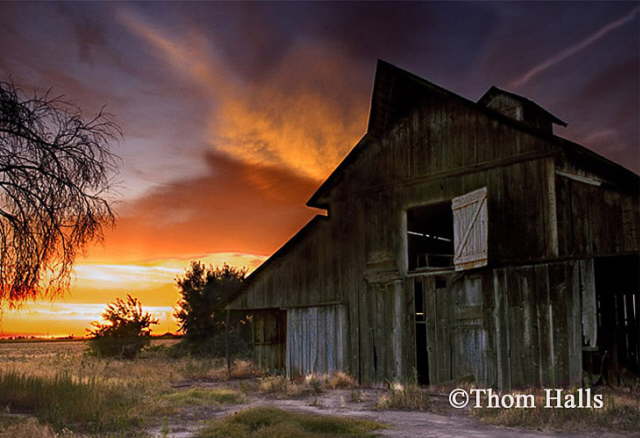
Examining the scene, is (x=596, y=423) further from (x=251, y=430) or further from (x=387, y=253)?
(x=387, y=253)

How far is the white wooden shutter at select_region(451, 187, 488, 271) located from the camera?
16.1 metres

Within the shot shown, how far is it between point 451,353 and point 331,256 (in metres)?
5.63

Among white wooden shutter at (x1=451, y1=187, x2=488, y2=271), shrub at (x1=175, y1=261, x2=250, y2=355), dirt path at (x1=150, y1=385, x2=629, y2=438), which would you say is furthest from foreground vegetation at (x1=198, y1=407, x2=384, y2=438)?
shrub at (x1=175, y1=261, x2=250, y2=355)

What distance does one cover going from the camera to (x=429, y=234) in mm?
22781

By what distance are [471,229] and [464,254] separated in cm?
71

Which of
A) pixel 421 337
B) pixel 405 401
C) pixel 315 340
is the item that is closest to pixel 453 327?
pixel 405 401

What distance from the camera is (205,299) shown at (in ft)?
127

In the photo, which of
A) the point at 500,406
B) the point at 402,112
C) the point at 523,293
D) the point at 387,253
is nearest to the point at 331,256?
the point at 387,253

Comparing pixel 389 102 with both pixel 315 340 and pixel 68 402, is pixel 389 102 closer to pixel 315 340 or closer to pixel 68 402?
pixel 315 340

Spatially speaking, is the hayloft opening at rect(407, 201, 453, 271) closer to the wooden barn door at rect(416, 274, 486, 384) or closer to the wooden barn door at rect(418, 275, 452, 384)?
the wooden barn door at rect(418, 275, 452, 384)

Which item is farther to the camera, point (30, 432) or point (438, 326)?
point (438, 326)

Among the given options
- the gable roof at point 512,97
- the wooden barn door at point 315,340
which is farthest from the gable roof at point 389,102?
the wooden barn door at point 315,340

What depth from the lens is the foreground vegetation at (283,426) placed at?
34.3ft

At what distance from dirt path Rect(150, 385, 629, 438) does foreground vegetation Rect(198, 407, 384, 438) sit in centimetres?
43
